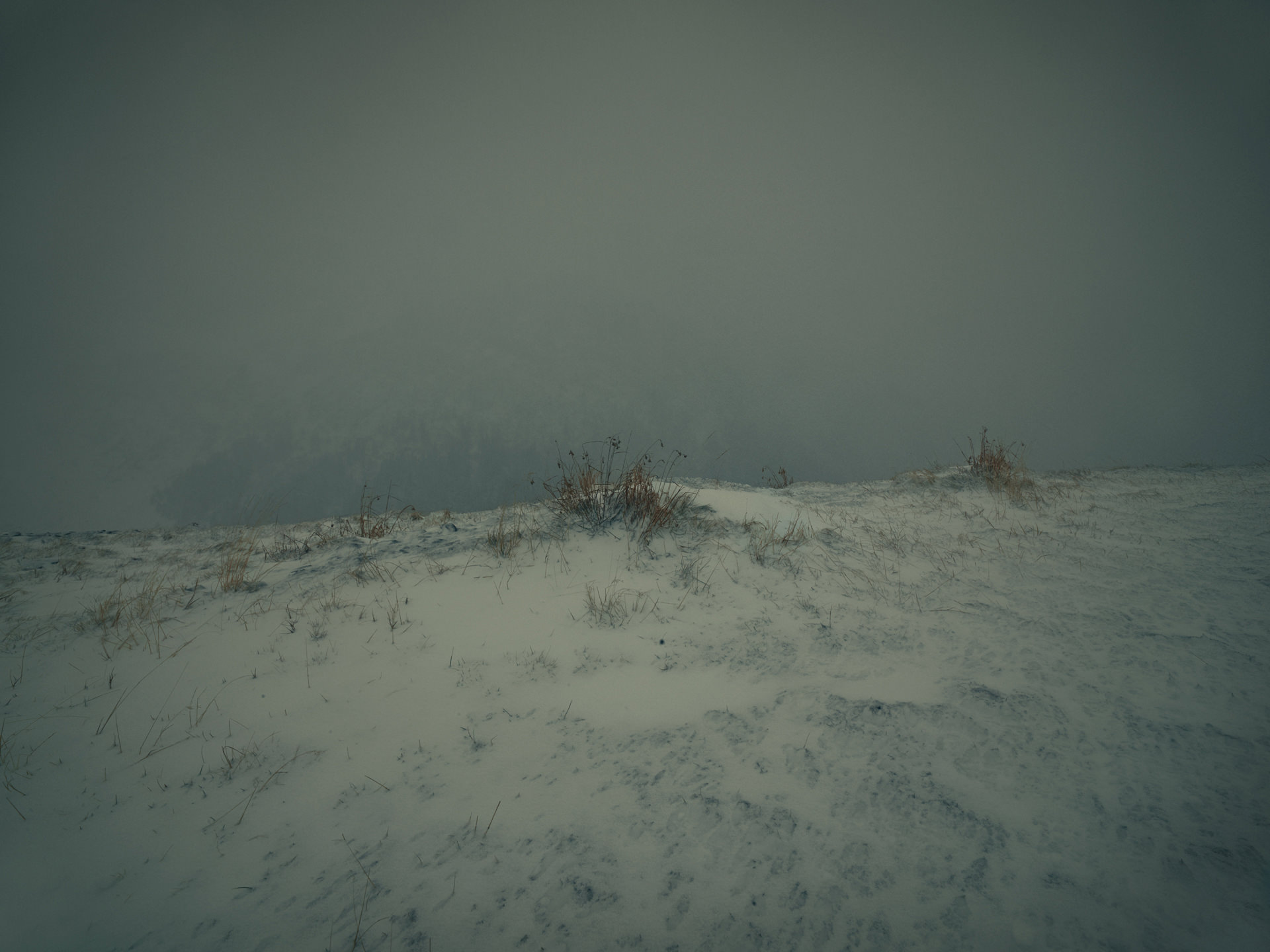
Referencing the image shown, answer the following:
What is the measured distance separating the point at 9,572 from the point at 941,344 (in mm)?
203242

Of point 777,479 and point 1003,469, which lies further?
point 777,479

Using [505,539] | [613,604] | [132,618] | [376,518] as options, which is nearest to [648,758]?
[613,604]

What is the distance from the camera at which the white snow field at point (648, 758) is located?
4.46ft

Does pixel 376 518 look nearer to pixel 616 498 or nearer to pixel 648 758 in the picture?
pixel 616 498

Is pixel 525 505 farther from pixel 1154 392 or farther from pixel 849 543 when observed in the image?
pixel 1154 392

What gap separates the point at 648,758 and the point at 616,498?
246 centimetres

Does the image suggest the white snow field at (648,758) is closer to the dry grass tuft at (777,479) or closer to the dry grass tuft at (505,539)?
the dry grass tuft at (505,539)

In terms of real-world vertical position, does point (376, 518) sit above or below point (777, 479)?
above

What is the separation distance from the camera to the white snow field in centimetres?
136

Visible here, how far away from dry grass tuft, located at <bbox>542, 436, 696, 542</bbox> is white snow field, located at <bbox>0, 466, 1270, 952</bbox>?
0.48 m

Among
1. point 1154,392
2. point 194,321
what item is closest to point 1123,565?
point 194,321

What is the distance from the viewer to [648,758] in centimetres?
188

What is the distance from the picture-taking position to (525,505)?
5.24 metres

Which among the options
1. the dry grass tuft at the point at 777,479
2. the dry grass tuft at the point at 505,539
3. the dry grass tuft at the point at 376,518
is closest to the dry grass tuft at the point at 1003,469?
the dry grass tuft at the point at 777,479
